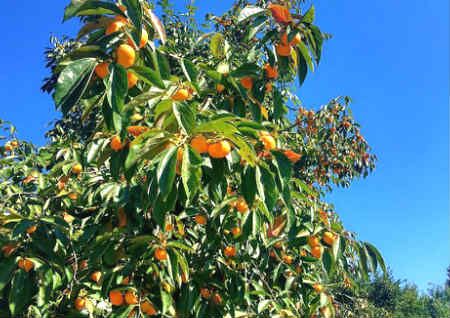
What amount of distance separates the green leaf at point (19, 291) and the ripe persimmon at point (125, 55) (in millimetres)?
1189

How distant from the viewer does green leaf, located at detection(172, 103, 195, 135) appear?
1.34 metres

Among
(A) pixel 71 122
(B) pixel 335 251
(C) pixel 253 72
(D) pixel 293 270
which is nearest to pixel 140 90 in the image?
(C) pixel 253 72

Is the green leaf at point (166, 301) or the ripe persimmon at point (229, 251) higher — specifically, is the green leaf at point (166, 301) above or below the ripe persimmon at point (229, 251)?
below

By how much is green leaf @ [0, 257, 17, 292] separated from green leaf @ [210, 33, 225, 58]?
54.3 inches

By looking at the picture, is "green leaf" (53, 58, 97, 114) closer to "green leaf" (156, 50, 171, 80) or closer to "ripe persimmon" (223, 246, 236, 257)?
"green leaf" (156, 50, 171, 80)

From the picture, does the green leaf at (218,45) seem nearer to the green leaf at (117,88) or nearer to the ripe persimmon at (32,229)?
the green leaf at (117,88)

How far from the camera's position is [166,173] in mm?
1179

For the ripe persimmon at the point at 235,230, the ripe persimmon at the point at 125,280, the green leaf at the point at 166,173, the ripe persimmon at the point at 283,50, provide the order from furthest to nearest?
the ripe persimmon at the point at 235,230
the ripe persimmon at the point at 125,280
the ripe persimmon at the point at 283,50
the green leaf at the point at 166,173

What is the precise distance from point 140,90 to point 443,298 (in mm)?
42213

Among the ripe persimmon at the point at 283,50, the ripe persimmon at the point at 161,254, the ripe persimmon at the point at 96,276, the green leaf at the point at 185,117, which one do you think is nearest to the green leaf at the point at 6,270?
the ripe persimmon at the point at 96,276

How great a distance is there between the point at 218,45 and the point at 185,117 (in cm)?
83

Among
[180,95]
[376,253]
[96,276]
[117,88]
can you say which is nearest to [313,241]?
[376,253]

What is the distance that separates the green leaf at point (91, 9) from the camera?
1.35 m

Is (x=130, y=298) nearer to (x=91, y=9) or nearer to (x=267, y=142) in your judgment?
(x=267, y=142)
